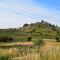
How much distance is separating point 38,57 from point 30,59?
0.92 metres

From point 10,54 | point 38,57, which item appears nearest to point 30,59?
point 38,57

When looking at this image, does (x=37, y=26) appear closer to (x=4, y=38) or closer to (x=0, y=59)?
(x=4, y=38)

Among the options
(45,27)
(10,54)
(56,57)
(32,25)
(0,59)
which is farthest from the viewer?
(32,25)

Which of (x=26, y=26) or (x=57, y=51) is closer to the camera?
(x=57, y=51)

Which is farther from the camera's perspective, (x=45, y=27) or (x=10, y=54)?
(x=45, y=27)

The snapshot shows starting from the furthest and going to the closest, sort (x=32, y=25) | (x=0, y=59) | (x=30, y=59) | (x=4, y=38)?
(x=32, y=25) → (x=4, y=38) → (x=0, y=59) → (x=30, y=59)

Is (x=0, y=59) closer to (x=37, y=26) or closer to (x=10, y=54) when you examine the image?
(x=10, y=54)

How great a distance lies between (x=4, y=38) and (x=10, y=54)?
172 ft

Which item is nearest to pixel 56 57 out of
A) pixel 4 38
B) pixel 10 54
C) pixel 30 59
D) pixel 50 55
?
pixel 50 55

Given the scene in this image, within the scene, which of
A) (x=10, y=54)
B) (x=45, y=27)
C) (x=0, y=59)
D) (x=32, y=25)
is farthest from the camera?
(x=32, y=25)

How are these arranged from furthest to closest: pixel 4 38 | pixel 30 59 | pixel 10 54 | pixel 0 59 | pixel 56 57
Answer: pixel 4 38
pixel 10 54
pixel 0 59
pixel 30 59
pixel 56 57

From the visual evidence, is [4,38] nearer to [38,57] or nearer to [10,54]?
[10,54]

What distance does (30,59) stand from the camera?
12258 mm

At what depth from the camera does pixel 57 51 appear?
37.5ft
